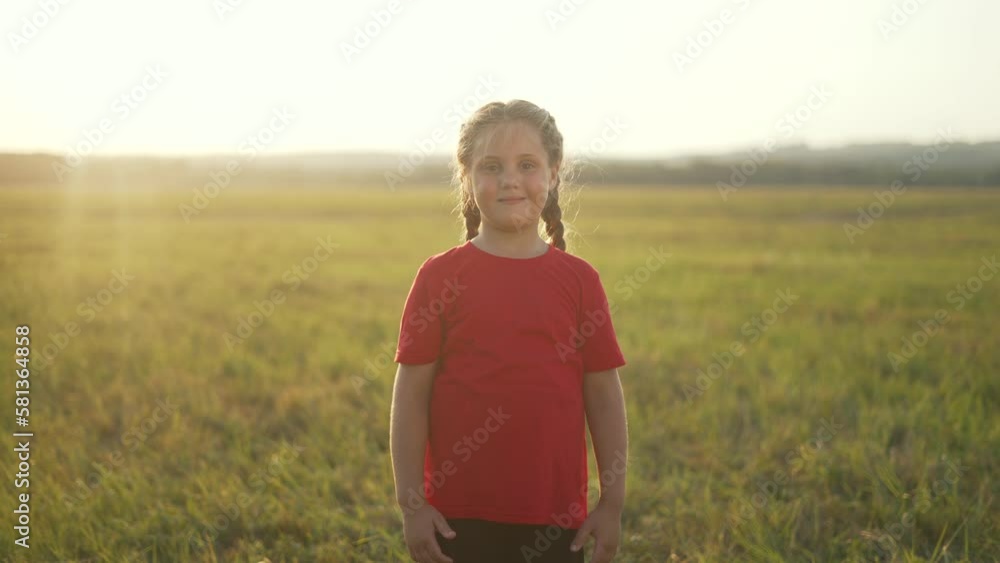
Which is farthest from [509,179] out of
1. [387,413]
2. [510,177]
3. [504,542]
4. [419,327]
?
[387,413]

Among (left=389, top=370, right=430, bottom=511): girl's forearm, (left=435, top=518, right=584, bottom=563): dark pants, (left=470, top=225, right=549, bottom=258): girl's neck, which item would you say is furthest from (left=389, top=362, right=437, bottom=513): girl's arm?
(left=470, top=225, right=549, bottom=258): girl's neck

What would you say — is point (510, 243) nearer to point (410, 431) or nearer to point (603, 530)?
point (410, 431)

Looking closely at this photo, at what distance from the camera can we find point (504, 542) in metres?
2.37

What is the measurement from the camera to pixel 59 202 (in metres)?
27.6

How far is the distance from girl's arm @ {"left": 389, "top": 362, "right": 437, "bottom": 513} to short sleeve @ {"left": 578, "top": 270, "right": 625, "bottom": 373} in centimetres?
49

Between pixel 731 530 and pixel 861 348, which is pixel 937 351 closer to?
pixel 861 348

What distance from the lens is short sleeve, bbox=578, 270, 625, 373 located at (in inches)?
96.0

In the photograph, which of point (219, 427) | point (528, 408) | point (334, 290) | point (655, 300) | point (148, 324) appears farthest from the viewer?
point (334, 290)

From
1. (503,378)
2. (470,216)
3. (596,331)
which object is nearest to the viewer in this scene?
(503,378)

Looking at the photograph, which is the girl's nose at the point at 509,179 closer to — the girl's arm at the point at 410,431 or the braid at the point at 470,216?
the braid at the point at 470,216

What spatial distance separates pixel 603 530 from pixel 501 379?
1.96ft

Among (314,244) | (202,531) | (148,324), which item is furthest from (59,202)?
(202,531)

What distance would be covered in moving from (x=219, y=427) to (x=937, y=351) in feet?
22.9

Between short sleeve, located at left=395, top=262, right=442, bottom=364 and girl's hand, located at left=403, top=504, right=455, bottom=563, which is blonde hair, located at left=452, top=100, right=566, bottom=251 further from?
girl's hand, located at left=403, top=504, right=455, bottom=563
